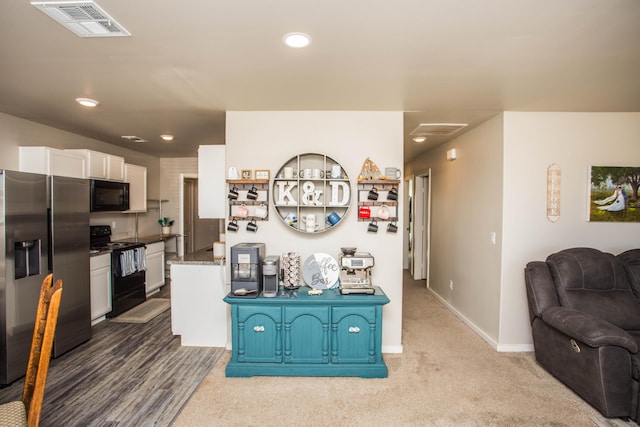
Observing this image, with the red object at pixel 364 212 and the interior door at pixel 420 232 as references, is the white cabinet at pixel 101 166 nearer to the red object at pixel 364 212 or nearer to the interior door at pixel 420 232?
the red object at pixel 364 212

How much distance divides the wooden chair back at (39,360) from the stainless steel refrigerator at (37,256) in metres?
1.58

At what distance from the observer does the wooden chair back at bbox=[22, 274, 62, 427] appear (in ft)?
4.45

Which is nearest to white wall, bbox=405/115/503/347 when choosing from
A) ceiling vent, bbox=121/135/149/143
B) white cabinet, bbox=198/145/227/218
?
white cabinet, bbox=198/145/227/218

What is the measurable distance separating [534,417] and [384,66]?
269 cm

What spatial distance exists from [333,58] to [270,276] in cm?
186

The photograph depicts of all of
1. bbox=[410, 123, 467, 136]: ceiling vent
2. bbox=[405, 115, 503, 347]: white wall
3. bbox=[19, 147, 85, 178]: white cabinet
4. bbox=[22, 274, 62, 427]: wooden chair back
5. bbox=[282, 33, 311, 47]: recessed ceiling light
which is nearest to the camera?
bbox=[22, 274, 62, 427]: wooden chair back

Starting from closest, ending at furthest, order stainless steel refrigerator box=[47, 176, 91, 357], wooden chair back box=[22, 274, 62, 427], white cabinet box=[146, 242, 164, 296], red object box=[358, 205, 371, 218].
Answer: wooden chair back box=[22, 274, 62, 427], stainless steel refrigerator box=[47, 176, 91, 357], red object box=[358, 205, 371, 218], white cabinet box=[146, 242, 164, 296]

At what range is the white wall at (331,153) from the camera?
313cm

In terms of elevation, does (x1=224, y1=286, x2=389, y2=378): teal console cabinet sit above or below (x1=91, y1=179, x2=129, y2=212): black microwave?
below

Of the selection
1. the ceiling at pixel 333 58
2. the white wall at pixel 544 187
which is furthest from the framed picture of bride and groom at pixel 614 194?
the ceiling at pixel 333 58

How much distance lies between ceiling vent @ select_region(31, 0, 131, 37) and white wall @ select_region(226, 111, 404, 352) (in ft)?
4.80

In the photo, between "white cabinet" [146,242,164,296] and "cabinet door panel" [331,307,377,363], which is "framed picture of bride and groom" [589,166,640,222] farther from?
"white cabinet" [146,242,164,296]

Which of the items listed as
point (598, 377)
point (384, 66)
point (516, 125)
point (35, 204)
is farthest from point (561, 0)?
Result: point (35, 204)

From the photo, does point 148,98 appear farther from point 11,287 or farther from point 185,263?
point 11,287
